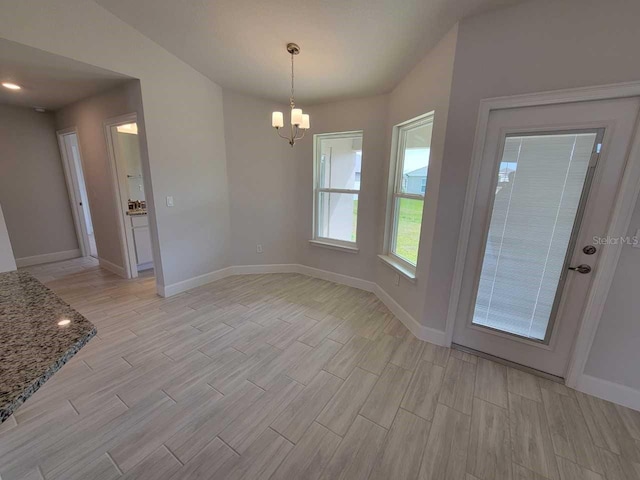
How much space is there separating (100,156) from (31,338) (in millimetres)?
3740

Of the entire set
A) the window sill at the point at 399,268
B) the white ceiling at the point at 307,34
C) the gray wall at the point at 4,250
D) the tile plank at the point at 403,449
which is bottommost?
the tile plank at the point at 403,449

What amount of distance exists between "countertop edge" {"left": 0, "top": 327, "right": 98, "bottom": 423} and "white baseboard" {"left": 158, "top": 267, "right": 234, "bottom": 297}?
263cm

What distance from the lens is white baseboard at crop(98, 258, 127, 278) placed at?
3.82 m

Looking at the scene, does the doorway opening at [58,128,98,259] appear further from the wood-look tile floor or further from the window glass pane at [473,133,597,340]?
the window glass pane at [473,133,597,340]

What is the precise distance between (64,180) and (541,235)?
21.4 ft

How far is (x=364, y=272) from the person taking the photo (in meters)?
3.57

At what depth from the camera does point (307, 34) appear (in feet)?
7.32

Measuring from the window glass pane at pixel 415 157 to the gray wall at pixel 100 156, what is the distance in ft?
10.1

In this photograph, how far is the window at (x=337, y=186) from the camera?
3.50 meters

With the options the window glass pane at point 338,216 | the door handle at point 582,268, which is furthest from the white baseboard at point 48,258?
the door handle at point 582,268

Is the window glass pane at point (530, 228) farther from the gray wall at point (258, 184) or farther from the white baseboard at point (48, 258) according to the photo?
the white baseboard at point (48, 258)

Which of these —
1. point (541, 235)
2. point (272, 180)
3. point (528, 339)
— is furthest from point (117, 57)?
point (528, 339)

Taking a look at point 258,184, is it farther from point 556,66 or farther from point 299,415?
point 556,66

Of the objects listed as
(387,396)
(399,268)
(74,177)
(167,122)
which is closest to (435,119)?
(399,268)
